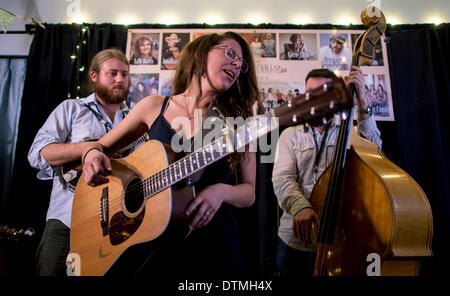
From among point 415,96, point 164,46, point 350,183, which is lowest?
point 350,183

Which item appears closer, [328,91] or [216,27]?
[328,91]

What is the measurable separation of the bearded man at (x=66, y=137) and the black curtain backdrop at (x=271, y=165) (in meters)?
0.88

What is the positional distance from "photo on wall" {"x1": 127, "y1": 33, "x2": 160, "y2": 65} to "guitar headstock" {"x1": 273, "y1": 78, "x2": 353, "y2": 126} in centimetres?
245

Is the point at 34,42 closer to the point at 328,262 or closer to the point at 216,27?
the point at 216,27

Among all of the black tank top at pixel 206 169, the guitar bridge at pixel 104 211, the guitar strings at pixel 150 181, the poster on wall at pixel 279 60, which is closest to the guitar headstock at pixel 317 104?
the guitar strings at pixel 150 181

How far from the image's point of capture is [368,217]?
1.15 meters

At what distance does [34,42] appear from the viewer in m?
3.17

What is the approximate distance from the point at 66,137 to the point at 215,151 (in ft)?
4.75

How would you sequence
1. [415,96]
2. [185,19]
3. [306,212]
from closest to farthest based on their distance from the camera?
[306,212], [415,96], [185,19]

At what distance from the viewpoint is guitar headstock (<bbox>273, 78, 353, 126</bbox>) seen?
785 mm

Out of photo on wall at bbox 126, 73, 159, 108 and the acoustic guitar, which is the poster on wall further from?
the acoustic guitar
